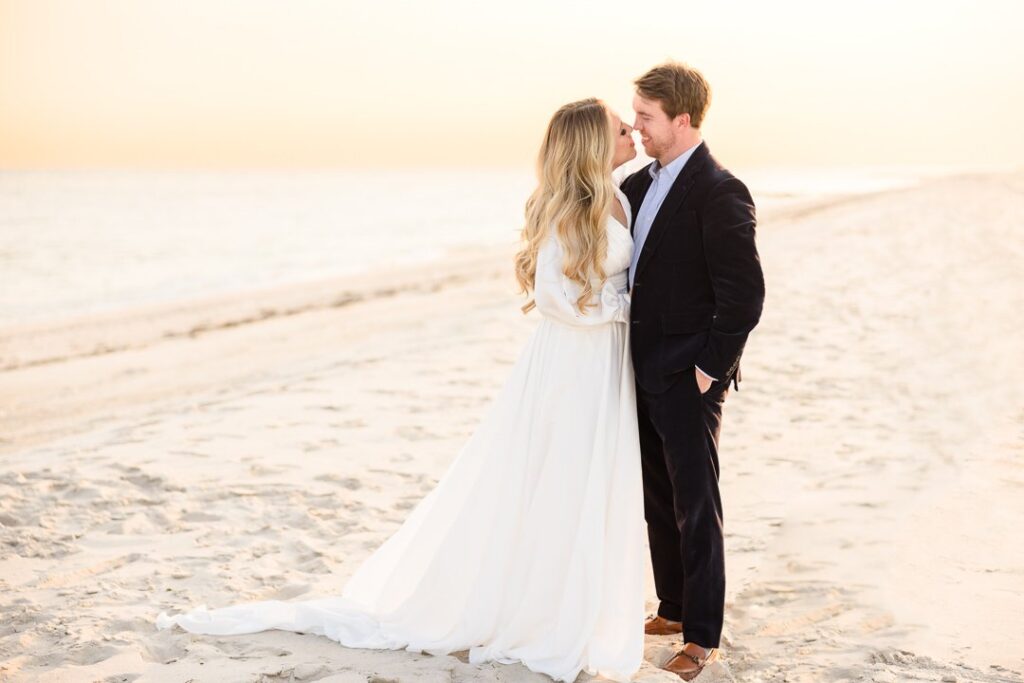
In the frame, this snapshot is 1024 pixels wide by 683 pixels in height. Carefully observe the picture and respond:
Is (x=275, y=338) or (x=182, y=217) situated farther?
(x=182, y=217)

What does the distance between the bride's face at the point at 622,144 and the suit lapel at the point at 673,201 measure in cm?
23

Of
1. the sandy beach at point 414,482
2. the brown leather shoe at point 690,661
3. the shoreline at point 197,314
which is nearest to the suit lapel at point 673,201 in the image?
the brown leather shoe at point 690,661

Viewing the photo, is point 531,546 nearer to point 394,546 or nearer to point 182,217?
point 394,546

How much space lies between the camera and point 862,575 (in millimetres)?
4488

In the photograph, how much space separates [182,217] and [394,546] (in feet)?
140

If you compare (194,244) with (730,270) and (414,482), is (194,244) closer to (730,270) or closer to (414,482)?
(414,482)

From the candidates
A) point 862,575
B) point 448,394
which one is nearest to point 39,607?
point 862,575

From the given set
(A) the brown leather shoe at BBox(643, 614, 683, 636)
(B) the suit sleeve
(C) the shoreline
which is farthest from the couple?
(C) the shoreline

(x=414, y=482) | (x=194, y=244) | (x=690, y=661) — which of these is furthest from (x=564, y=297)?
(x=194, y=244)

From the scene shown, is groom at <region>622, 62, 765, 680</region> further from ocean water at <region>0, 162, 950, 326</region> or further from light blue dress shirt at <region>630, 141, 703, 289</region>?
ocean water at <region>0, 162, 950, 326</region>

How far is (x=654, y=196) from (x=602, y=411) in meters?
0.88

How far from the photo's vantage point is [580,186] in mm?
3391

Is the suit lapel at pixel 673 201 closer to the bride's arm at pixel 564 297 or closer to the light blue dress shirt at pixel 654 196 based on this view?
the light blue dress shirt at pixel 654 196

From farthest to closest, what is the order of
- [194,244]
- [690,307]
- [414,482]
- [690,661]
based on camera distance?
1. [194,244]
2. [414,482]
3. [690,661]
4. [690,307]
